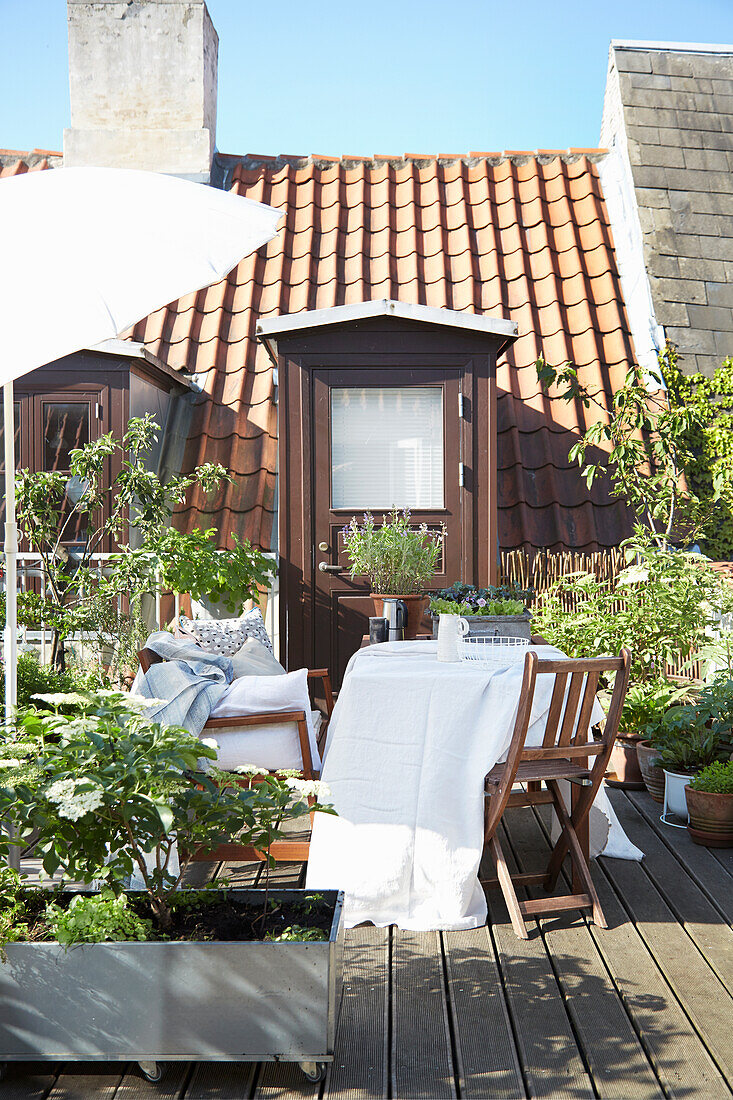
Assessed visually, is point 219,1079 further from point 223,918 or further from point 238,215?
point 238,215

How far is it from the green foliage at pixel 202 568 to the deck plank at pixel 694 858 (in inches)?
97.4

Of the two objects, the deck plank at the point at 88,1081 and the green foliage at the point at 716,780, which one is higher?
the green foliage at the point at 716,780

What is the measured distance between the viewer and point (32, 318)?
2.50 metres

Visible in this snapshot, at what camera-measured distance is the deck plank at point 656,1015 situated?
7.34 ft

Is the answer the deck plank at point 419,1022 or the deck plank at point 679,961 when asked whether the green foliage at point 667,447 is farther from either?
the deck plank at point 419,1022

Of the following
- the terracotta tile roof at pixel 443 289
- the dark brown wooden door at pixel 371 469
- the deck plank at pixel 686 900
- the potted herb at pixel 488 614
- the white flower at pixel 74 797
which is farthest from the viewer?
the terracotta tile roof at pixel 443 289

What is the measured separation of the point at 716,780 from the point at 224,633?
2.59m

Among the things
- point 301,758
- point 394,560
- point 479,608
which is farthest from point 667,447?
point 301,758

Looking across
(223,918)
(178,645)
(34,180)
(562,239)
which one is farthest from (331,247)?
(223,918)

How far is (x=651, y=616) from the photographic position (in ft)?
17.3

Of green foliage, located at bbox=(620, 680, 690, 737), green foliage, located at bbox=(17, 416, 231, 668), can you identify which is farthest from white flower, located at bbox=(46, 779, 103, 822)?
green foliage, located at bbox=(620, 680, 690, 737)

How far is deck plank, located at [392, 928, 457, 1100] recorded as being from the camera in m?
2.24

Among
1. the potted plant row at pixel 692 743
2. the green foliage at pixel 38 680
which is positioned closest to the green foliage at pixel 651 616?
the potted plant row at pixel 692 743

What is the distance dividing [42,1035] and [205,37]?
8499 mm
